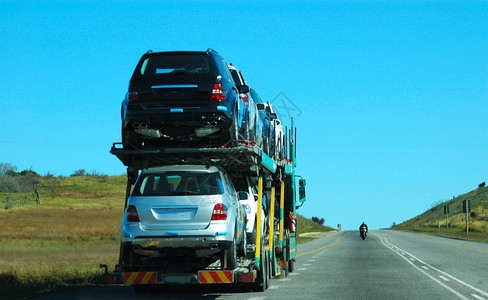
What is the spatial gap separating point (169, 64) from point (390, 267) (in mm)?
12558

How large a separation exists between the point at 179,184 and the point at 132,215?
949 millimetres

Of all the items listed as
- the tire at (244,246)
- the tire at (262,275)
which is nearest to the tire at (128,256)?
the tire at (244,246)

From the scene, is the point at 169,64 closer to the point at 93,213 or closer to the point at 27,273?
the point at 27,273

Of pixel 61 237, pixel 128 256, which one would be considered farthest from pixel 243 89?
pixel 61 237

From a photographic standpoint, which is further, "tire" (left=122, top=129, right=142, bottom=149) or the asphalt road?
the asphalt road

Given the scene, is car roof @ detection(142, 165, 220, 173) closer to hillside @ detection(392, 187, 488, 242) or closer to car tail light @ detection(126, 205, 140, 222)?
car tail light @ detection(126, 205, 140, 222)

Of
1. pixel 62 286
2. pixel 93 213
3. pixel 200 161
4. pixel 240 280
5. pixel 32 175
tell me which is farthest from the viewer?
pixel 32 175

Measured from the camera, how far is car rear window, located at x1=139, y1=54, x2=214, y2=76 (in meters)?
12.2

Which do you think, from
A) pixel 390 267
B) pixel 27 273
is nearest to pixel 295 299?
pixel 27 273

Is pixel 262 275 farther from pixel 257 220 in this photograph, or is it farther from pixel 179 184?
pixel 179 184

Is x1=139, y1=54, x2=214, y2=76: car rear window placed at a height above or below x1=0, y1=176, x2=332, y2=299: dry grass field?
above

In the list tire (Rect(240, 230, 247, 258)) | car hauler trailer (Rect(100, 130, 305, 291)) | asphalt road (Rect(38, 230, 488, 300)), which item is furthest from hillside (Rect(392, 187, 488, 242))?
tire (Rect(240, 230, 247, 258))

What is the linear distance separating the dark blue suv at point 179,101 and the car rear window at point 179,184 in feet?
2.29

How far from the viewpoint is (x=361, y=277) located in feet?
58.5
